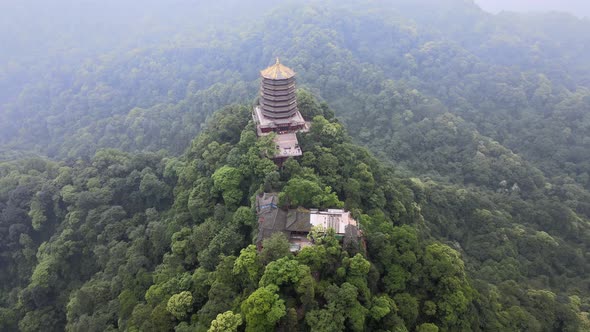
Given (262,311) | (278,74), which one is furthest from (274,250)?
(278,74)

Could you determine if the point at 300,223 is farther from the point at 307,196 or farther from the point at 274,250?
the point at 274,250

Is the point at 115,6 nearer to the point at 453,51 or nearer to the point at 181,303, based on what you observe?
the point at 453,51

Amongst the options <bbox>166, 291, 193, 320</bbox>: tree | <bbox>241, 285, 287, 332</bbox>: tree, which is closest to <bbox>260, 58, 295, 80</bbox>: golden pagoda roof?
<bbox>166, 291, 193, 320</bbox>: tree

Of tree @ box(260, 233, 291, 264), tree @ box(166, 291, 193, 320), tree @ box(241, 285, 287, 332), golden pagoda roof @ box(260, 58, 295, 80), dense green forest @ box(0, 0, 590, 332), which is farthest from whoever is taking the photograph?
golden pagoda roof @ box(260, 58, 295, 80)

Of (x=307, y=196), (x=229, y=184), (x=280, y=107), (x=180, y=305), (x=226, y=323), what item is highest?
(x=280, y=107)

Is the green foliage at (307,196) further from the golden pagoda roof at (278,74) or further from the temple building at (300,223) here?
the golden pagoda roof at (278,74)

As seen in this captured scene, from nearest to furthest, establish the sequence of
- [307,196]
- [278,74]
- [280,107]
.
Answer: [307,196] → [278,74] → [280,107]

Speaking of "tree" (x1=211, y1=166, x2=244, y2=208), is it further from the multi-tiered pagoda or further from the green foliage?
the multi-tiered pagoda
